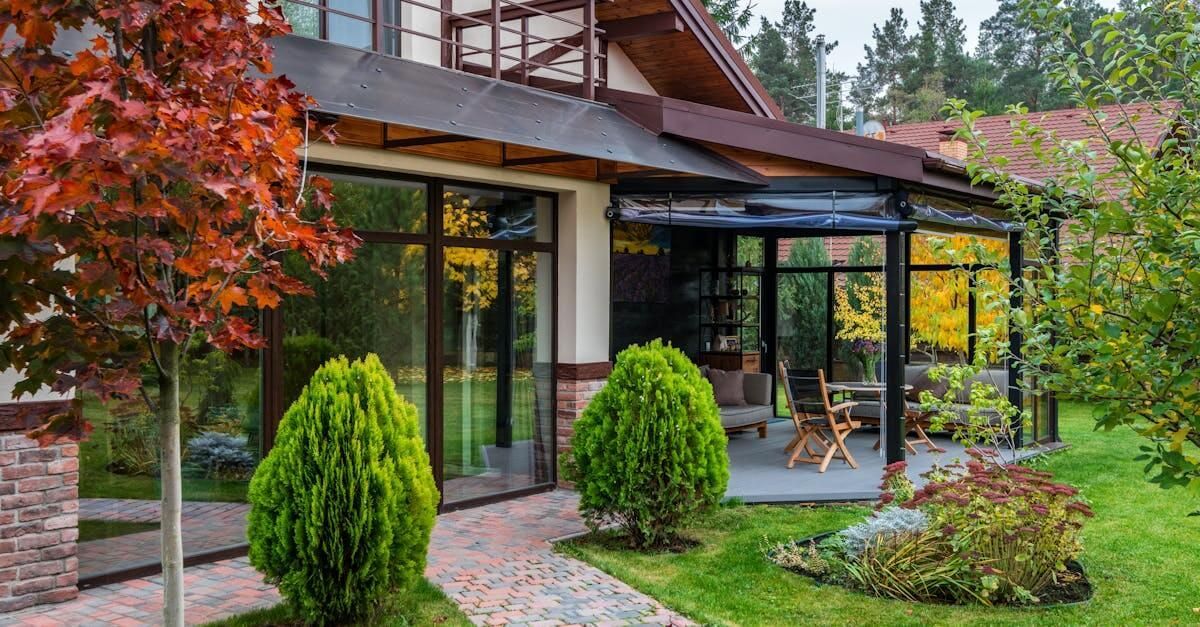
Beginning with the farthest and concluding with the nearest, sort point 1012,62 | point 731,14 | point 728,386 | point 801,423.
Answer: point 1012,62 → point 731,14 → point 728,386 → point 801,423

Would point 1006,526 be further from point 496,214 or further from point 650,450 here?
point 496,214

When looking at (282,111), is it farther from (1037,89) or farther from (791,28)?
(791,28)

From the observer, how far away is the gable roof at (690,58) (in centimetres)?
967

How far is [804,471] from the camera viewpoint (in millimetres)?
9586

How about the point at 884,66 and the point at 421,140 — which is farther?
the point at 884,66

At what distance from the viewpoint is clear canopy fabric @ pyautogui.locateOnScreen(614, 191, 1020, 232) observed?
344 inches

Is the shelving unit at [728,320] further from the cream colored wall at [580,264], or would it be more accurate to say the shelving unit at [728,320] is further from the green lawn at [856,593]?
the green lawn at [856,593]

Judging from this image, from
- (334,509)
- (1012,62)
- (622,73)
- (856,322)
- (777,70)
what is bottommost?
(334,509)

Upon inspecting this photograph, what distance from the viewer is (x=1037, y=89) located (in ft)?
113

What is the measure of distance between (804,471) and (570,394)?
242cm

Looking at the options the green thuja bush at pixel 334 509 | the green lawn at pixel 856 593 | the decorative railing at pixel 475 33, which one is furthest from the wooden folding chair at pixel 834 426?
the green thuja bush at pixel 334 509

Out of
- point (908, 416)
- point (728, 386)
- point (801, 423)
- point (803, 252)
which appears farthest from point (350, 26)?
point (803, 252)

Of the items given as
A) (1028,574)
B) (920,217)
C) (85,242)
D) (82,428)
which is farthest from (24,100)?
(920,217)

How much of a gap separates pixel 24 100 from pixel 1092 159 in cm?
353
